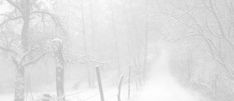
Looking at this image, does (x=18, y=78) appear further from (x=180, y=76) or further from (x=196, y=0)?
(x=180, y=76)

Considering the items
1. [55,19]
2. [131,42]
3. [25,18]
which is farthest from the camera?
[131,42]

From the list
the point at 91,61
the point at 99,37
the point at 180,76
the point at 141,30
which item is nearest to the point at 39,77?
the point at 99,37

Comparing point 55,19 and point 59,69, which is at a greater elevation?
point 55,19

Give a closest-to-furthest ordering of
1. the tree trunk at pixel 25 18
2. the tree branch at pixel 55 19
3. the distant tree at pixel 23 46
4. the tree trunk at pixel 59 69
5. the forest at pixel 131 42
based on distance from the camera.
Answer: the tree trunk at pixel 59 69
the forest at pixel 131 42
the distant tree at pixel 23 46
the tree branch at pixel 55 19
the tree trunk at pixel 25 18

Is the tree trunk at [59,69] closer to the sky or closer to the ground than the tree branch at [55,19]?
closer to the ground

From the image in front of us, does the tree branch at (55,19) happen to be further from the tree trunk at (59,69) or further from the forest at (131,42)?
the tree trunk at (59,69)

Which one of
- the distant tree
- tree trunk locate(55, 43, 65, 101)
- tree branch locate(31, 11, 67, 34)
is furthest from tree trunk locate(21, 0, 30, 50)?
tree trunk locate(55, 43, 65, 101)

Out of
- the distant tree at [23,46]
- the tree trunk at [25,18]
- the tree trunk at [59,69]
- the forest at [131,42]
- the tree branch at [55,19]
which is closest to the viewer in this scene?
the tree trunk at [59,69]

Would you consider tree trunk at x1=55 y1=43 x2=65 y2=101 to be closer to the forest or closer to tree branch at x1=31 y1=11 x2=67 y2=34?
the forest

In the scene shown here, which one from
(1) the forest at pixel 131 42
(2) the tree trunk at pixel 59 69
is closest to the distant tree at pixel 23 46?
(1) the forest at pixel 131 42

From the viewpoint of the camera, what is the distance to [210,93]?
62.6 ft

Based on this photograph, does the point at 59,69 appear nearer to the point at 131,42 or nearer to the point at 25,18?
the point at 25,18

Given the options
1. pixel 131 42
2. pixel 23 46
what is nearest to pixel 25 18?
pixel 23 46

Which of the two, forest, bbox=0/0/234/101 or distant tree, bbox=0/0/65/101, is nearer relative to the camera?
forest, bbox=0/0/234/101
